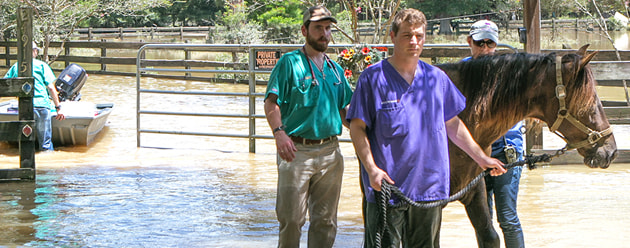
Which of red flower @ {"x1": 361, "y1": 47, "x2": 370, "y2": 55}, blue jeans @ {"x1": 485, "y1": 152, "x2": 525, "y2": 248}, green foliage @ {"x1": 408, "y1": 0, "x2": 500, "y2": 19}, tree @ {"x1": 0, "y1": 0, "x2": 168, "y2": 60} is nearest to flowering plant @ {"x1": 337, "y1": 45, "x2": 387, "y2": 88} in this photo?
red flower @ {"x1": 361, "y1": 47, "x2": 370, "y2": 55}

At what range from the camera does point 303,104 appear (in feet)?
13.3

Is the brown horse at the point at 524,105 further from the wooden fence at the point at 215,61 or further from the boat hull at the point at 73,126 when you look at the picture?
the boat hull at the point at 73,126

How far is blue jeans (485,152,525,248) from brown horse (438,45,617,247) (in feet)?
0.38

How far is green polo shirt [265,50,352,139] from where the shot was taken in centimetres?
406

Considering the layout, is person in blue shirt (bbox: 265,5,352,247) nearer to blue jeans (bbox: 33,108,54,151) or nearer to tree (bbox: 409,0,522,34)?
blue jeans (bbox: 33,108,54,151)

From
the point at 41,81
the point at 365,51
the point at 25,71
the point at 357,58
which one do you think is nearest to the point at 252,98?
the point at 357,58

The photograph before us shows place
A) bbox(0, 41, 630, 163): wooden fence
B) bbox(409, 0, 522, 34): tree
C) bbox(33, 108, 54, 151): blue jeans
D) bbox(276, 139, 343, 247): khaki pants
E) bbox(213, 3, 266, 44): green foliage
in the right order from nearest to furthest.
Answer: bbox(276, 139, 343, 247): khaki pants, bbox(0, 41, 630, 163): wooden fence, bbox(33, 108, 54, 151): blue jeans, bbox(213, 3, 266, 44): green foliage, bbox(409, 0, 522, 34): tree

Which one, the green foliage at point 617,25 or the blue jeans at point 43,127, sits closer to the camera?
the blue jeans at point 43,127

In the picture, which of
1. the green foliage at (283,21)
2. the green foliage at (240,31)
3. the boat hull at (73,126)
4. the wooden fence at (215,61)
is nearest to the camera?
the wooden fence at (215,61)

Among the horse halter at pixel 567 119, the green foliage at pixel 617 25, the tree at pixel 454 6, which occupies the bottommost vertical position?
the horse halter at pixel 567 119

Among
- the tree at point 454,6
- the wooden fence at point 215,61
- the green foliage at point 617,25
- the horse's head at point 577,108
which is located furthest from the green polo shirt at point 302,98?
the tree at point 454,6

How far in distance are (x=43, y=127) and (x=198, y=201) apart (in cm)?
401

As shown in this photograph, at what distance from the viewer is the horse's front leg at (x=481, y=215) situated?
413cm

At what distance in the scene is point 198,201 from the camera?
6973 mm
